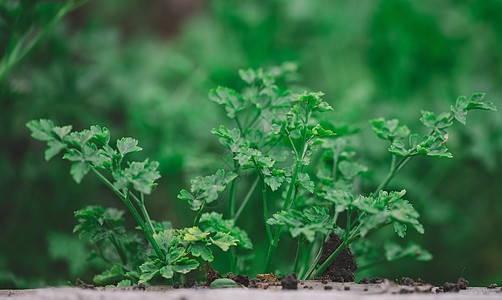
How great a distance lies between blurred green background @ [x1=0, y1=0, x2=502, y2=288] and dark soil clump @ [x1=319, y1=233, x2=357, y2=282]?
0.57m

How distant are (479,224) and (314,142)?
7.00 feet

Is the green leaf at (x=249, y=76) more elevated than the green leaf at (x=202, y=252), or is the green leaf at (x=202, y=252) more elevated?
the green leaf at (x=249, y=76)

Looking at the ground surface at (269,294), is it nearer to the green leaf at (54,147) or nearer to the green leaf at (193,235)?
the green leaf at (193,235)

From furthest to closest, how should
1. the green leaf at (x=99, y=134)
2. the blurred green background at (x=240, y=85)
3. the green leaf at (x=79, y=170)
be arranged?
1. the blurred green background at (x=240, y=85)
2. the green leaf at (x=99, y=134)
3. the green leaf at (x=79, y=170)

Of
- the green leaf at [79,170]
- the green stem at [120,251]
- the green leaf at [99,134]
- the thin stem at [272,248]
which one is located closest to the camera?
the green leaf at [79,170]

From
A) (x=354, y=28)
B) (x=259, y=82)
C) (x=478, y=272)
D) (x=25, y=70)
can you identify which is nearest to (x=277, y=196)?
(x=259, y=82)

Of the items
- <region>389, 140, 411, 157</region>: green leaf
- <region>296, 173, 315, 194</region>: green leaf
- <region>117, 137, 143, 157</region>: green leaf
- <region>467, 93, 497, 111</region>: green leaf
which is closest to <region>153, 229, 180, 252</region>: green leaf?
<region>117, 137, 143, 157</region>: green leaf

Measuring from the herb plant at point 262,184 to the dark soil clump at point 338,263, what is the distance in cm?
3

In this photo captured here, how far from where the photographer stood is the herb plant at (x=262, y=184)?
1064 millimetres

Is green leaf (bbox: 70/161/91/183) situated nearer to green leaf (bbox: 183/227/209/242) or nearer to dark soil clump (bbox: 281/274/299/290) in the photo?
green leaf (bbox: 183/227/209/242)

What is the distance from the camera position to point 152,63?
12.0 feet

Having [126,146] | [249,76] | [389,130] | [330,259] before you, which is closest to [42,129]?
[126,146]

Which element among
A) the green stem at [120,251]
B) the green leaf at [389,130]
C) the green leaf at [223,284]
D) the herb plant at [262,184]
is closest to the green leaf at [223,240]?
the herb plant at [262,184]

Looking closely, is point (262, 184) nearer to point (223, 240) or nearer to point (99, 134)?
point (223, 240)
